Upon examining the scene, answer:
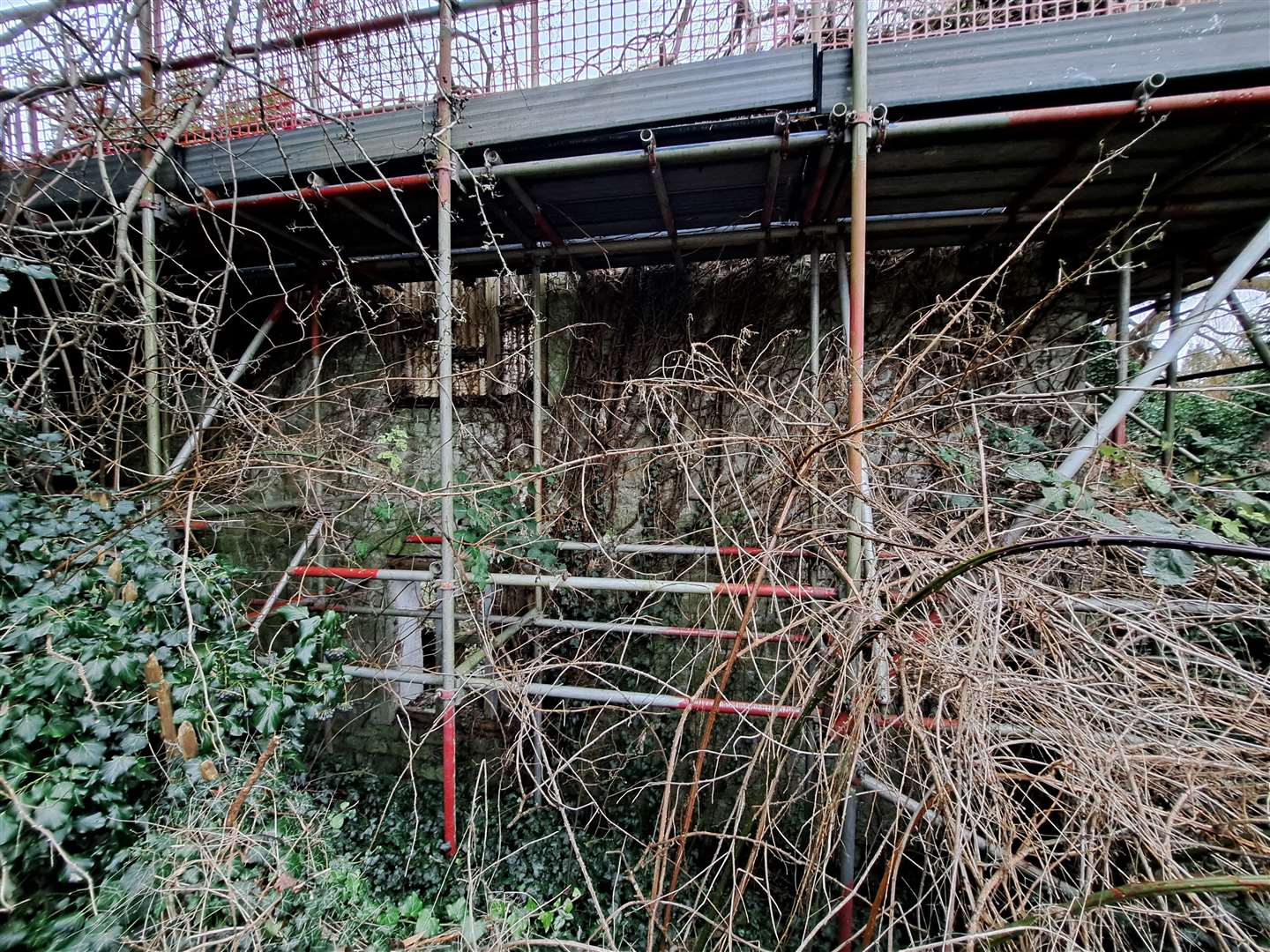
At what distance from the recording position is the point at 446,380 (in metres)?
2.40

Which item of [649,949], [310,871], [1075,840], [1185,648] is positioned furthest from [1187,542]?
[310,871]

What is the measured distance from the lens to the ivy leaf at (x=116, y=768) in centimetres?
163

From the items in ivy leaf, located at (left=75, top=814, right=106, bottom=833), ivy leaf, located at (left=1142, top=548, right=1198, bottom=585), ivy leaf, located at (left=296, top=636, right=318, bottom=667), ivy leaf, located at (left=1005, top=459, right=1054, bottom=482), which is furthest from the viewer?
ivy leaf, located at (left=296, top=636, right=318, bottom=667)

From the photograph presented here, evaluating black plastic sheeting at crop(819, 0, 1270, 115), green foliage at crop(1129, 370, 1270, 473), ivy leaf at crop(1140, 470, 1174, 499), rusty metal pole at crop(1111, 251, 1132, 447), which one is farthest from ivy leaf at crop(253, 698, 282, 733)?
green foliage at crop(1129, 370, 1270, 473)

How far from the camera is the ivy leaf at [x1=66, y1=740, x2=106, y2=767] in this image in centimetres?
163

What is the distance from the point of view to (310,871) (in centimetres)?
173

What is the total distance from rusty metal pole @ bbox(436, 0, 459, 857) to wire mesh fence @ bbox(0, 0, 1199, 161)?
0.17 m

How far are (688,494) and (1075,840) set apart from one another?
8.88 ft

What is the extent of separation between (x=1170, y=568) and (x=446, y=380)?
9.49ft

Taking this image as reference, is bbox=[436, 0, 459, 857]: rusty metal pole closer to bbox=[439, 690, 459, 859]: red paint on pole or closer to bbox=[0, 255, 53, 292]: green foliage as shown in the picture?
bbox=[439, 690, 459, 859]: red paint on pole

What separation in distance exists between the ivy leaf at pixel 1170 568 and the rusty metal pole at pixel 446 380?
2.60 metres

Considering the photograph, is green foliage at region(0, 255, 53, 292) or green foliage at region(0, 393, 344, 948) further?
green foliage at region(0, 255, 53, 292)

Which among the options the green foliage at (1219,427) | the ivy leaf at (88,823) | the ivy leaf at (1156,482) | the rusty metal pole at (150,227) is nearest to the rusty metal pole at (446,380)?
the ivy leaf at (88,823)

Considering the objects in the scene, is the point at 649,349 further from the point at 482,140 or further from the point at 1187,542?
the point at 1187,542
